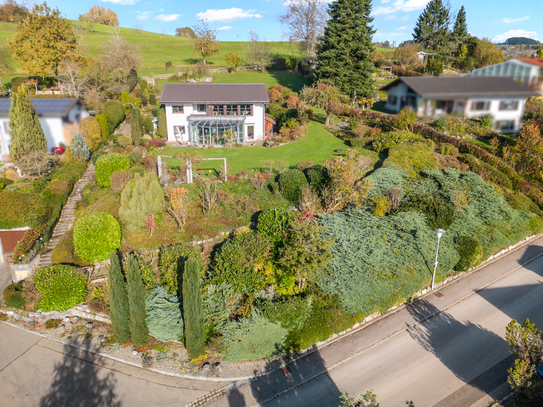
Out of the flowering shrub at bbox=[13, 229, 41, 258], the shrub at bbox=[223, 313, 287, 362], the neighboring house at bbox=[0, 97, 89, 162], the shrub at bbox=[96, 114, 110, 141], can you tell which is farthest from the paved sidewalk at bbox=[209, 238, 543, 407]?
the shrub at bbox=[96, 114, 110, 141]

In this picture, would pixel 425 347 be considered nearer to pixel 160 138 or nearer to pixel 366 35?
pixel 366 35

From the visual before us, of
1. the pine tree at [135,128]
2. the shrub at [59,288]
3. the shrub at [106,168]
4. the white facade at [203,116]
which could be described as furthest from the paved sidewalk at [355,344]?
the pine tree at [135,128]

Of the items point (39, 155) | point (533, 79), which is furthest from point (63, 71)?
point (533, 79)

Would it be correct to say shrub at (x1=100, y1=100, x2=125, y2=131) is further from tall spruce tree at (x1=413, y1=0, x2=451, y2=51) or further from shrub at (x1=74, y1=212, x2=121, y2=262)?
tall spruce tree at (x1=413, y1=0, x2=451, y2=51)

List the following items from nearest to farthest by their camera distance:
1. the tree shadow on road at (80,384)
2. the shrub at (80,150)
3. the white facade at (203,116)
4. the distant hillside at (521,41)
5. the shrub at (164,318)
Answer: the distant hillside at (521,41)
the tree shadow on road at (80,384)
the shrub at (164,318)
the shrub at (80,150)
the white facade at (203,116)

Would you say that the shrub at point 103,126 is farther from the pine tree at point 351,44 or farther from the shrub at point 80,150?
the pine tree at point 351,44

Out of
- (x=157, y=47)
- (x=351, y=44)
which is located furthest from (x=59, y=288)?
(x=157, y=47)

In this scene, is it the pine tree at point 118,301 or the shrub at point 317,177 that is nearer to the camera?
the pine tree at point 118,301

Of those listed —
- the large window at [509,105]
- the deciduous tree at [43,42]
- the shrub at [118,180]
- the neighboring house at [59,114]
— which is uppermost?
the deciduous tree at [43,42]
